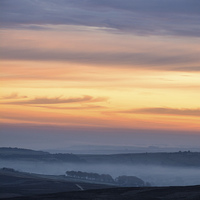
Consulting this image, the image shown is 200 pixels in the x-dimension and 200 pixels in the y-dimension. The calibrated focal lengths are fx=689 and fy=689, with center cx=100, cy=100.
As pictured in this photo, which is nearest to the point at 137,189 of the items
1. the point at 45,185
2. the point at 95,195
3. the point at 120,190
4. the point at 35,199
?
the point at 120,190

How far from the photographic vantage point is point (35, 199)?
3000 inches

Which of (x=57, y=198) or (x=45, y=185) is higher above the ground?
(x=45, y=185)

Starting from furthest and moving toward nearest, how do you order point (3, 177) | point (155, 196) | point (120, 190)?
point (3, 177) → point (120, 190) → point (155, 196)

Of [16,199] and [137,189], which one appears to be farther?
[137,189]

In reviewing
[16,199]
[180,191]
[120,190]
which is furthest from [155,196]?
[16,199]

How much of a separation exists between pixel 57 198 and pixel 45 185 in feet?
189

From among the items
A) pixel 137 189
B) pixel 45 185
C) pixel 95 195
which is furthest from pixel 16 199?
pixel 45 185

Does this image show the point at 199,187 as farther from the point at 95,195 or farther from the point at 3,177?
the point at 3,177

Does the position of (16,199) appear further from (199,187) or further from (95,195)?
(199,187)

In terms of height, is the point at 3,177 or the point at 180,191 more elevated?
the point at 3,177

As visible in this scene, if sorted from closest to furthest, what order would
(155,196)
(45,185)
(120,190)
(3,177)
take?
1. (155,196)
2. (120,190)
3. (45,185)
4. (3,177)

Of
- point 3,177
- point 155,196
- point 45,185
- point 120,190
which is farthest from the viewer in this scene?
point 3,177

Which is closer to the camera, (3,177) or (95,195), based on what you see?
(95,195)

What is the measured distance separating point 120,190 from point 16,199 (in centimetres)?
1276
